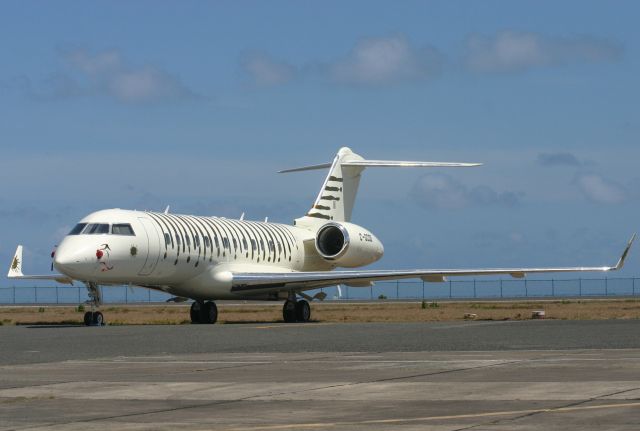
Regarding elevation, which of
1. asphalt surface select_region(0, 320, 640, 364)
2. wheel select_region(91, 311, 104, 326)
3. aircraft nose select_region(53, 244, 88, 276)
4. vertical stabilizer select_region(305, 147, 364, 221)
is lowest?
asphalt surface select_region(0, 320, 640, 364)

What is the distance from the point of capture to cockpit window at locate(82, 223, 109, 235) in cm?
3416

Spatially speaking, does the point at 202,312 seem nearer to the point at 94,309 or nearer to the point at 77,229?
the point at 94,309

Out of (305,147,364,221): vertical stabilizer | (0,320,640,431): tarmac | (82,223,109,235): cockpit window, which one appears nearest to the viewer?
(0,320,640,431): tarmac

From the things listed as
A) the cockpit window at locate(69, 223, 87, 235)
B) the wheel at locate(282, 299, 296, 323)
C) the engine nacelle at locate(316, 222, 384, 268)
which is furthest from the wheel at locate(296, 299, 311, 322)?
the cockpit window at locate(69, 223, 87, 235)

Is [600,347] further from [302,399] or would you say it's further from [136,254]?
[136,254]

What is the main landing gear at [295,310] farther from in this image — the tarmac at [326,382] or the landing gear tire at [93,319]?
the tarmac at [326,382]

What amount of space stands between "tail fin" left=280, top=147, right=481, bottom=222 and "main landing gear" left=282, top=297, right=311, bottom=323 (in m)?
8.01

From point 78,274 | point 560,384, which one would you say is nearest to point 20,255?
point 78,274

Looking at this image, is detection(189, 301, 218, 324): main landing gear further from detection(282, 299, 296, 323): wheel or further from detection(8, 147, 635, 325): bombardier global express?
detection(282, 299, 296, 323): wheel

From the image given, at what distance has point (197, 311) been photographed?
3869 cm

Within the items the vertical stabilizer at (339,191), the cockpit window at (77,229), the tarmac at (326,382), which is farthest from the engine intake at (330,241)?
the tarmac at (326,382)

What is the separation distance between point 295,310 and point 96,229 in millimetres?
7920

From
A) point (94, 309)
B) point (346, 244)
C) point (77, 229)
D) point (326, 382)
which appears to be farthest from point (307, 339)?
point (346, 244)

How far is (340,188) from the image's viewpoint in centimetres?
4697
